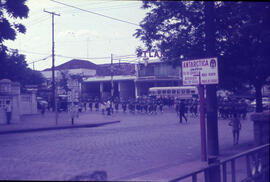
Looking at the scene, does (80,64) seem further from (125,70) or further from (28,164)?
(28,164)

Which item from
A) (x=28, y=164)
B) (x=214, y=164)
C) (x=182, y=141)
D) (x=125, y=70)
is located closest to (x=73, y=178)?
(x=214, y=164)

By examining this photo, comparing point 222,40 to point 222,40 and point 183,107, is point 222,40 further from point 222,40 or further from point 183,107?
point 183,107

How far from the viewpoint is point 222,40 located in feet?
27.4

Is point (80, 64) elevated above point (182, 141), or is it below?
above

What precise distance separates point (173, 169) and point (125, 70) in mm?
48594

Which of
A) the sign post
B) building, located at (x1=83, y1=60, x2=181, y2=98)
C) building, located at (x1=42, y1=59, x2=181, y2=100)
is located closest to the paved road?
the sign post

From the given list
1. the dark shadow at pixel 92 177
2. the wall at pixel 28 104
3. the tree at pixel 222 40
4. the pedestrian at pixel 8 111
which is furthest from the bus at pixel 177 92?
the dark shadow at pixel 92 177

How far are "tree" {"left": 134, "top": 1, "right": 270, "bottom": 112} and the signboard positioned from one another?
2.16 feet

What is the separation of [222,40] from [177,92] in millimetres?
43199

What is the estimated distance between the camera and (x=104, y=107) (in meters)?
32.9

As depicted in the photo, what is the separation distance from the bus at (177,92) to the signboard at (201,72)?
1582 inches

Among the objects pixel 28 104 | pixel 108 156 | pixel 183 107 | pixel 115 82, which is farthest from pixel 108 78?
pixel 108 156

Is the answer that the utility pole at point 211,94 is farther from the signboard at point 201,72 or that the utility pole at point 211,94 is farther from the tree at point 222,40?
the signboard at point 201,72

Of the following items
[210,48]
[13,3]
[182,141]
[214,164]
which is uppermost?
[13,3]
